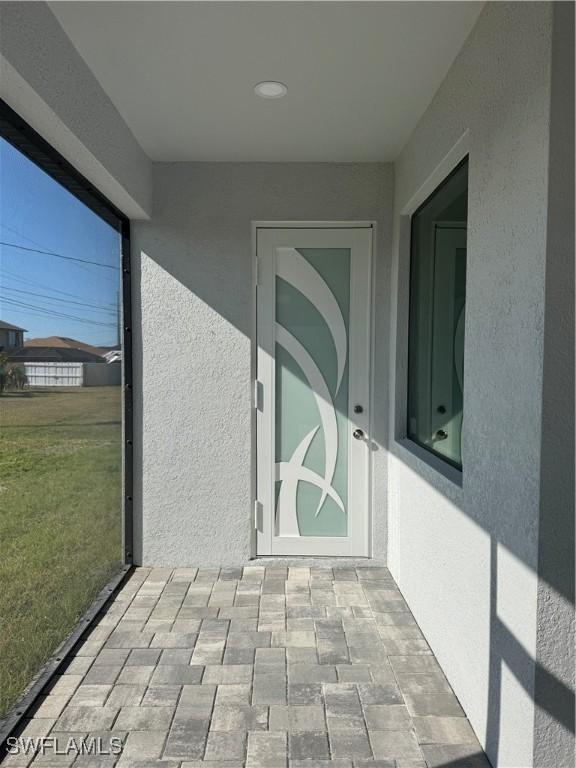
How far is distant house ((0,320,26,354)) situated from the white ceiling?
3.98 feet

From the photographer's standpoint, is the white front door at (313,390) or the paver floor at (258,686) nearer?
the paver floor at (258,686)

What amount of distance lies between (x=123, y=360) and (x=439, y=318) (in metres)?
2.04

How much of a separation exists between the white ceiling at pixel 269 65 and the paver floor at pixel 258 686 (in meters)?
2.74

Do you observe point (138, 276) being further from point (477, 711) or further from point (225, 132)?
point (477, 711)

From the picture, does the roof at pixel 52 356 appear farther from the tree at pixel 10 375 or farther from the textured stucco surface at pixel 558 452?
the textured stucco surface at pixel 558 452

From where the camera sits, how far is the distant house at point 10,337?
1.95 meters

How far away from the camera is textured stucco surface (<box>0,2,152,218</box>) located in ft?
5.59

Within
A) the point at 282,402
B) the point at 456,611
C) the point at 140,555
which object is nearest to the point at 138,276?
the point at 282,402

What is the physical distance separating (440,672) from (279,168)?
307 cm

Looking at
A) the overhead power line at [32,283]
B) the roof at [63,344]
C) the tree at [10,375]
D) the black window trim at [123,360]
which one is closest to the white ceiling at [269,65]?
the black window trim at [123,360]

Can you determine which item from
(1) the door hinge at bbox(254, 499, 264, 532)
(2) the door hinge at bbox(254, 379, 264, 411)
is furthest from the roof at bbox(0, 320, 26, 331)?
(1) the door hinge at bbox(254, 499, 264, 532)

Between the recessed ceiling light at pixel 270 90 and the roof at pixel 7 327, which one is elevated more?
the recessed ceiling light at pixel 270 90

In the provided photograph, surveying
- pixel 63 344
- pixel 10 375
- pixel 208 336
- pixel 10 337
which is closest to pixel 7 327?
pixel 10 337

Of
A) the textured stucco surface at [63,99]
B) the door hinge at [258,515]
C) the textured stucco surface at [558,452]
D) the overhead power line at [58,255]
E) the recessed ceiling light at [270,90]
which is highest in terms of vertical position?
the recessed ceiling light at [270,90]
